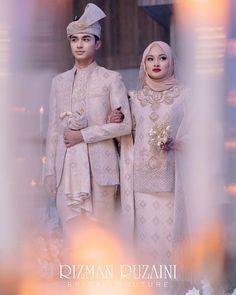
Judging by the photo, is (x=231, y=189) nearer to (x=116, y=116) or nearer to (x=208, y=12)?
(x=116, y=116)

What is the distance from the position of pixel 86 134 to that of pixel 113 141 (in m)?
0.18

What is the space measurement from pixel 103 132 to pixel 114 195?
1.10 ft

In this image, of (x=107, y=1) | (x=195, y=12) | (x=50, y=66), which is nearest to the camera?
(x=195, y=12)

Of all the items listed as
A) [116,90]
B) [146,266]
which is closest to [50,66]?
[116,90]

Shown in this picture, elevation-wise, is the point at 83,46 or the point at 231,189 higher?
the point at 83,46

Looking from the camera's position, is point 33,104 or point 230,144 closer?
point 230,144

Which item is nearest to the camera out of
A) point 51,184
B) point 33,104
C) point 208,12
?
point 208,12

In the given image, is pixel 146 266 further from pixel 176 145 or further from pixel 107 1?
pixel 107 1

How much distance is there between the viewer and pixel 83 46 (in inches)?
187

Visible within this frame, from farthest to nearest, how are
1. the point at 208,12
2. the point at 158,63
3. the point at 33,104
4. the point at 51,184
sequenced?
the point at 33,104 < the point at 51,184 < the point at 158,63 < the point at 208,12

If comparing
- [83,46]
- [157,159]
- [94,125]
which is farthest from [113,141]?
[83,46]

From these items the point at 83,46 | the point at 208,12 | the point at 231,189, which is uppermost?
the point at 208,12

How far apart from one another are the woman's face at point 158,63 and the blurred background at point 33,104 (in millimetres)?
128

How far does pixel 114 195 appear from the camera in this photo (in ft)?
15.8
